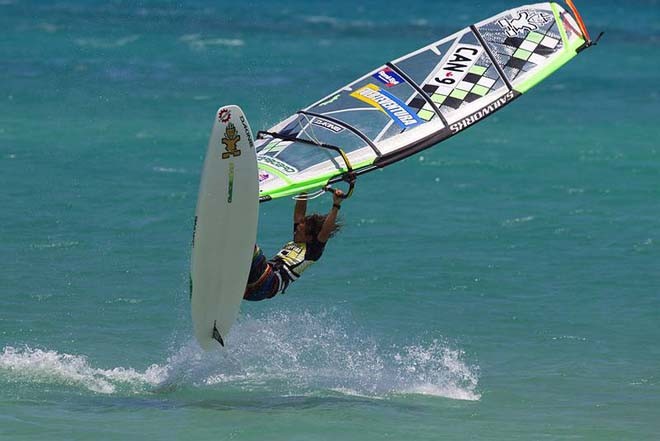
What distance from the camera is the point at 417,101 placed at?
1245cm

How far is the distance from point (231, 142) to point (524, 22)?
14.2 feet

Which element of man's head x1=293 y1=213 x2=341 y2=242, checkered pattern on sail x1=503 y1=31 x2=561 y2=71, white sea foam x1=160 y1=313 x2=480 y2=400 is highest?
checkered pattern on sail x1=503 y1=31 x2=561 y2=71

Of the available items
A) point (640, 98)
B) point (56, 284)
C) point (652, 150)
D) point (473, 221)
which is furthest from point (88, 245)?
point (640, 98)

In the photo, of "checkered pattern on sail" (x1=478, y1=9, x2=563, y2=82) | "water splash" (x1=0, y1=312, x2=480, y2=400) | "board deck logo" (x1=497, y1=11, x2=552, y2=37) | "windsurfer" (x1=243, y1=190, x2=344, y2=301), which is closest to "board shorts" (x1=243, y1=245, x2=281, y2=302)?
"windsurfer" (x1=243, y1=190, x2=344, y2=301)

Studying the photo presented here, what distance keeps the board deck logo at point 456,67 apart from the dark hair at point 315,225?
231 cm

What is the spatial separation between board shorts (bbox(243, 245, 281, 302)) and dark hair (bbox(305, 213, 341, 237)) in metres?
0.41

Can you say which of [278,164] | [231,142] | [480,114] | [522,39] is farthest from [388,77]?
[231,142]

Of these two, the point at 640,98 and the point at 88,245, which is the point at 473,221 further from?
the point at 640,98

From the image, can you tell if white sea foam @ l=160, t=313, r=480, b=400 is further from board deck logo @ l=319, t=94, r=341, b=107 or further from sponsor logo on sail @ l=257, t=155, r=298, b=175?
board deck logo @ l=319, t=94, r=341, b=107

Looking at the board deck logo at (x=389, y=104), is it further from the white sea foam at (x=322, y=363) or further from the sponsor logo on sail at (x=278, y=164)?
the white sea foam at (x=322, y=363)

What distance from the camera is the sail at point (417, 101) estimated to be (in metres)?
11.5

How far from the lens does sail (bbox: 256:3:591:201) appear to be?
37.7 feet

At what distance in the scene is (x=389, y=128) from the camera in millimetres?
12016

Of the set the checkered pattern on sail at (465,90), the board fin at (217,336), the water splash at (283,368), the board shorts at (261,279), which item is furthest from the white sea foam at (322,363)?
the checkered pattern on sail at (465,90)
